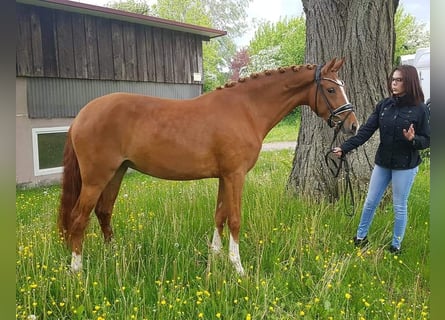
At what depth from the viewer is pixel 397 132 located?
3.24m

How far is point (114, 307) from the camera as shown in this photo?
2.51 meters

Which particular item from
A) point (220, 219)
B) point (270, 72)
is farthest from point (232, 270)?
point (270, 72)

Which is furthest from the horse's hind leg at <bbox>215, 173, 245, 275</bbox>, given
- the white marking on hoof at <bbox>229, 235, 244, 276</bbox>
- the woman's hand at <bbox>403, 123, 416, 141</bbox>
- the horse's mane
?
the woman's hand at <bbox>403, 123, 416, 141</bbox>

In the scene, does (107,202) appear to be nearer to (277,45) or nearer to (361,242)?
(361,242)

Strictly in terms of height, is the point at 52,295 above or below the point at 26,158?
below

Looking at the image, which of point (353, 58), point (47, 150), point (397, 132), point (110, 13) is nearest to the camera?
point (397, 132)

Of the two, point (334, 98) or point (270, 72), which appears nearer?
point (334, 98)

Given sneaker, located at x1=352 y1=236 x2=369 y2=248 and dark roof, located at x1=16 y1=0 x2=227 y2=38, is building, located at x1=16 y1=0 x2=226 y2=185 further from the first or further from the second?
sneaker, located at x1=352 y1=236 x2=369 y2=248

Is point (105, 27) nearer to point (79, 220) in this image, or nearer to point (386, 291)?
point (79, 220)

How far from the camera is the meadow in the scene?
2.54 m

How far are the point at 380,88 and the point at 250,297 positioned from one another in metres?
3.09

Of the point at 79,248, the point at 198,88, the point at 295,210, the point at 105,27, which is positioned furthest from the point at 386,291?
the point at 198,88

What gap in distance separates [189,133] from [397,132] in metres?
1.83

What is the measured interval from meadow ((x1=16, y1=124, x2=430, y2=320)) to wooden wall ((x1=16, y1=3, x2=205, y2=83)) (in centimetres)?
421
